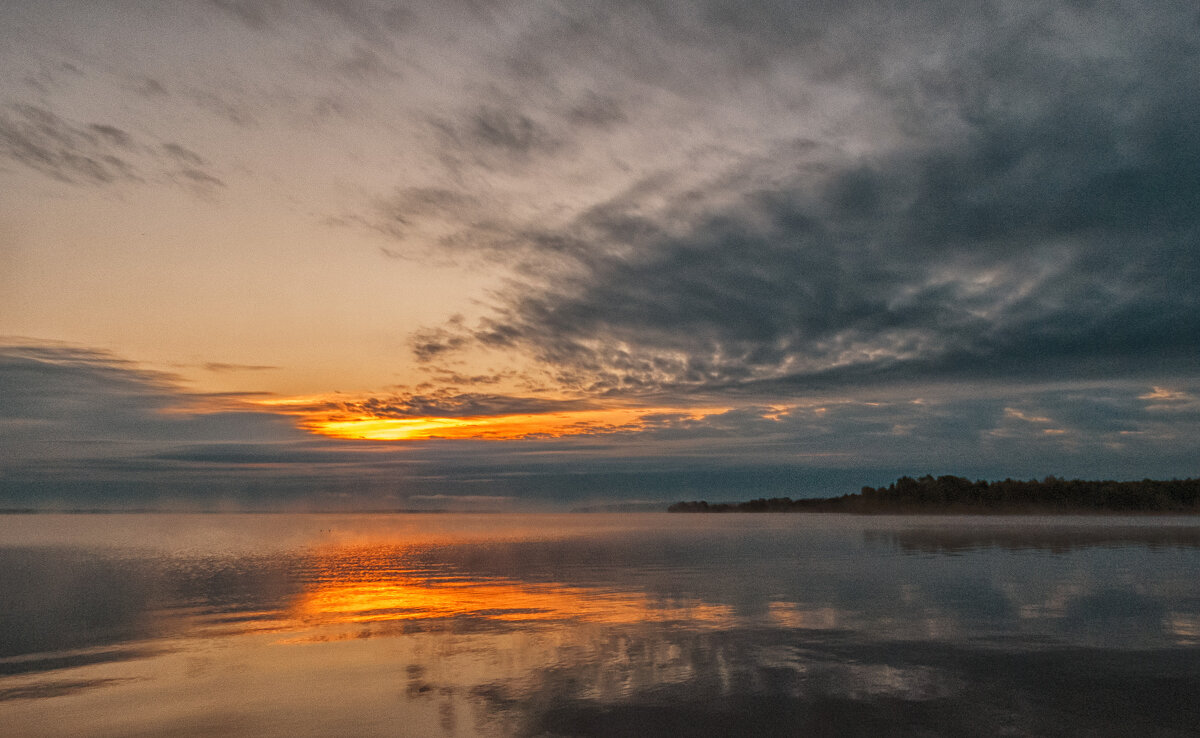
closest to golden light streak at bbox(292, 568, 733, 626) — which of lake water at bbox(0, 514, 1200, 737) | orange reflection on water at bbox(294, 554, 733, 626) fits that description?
orange reflection on water at bbox(294, 554, 733, 626)

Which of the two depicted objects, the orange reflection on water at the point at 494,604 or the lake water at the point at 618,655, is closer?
the lake water at the point at 618,655

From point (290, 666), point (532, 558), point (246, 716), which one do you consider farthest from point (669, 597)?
point (532, 558)

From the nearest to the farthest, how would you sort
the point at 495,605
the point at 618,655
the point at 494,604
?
the point at 618,655 → the point at 495,605 → the point at 494,604

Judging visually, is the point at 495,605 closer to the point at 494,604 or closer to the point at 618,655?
the point at 494,604

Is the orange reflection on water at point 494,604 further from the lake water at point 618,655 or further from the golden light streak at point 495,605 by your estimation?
the lake water at point 618,655

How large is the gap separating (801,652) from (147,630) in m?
21.8

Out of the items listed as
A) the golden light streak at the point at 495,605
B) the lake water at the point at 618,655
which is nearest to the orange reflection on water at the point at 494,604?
the golden light streak at the point at 495,605

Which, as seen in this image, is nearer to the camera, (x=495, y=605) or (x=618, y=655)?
(x=618, y=655)

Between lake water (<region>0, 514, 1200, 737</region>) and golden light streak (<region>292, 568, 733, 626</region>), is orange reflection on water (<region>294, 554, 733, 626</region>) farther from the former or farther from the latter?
lake water (<region>0, 514, 1200, 737</region>)

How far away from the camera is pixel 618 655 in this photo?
19094 mm

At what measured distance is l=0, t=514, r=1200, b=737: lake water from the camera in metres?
13.9

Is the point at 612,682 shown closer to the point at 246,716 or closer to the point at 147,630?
the point at 246,716

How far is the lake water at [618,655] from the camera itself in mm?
13922

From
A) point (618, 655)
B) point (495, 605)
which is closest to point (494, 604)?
point (495, 605)
